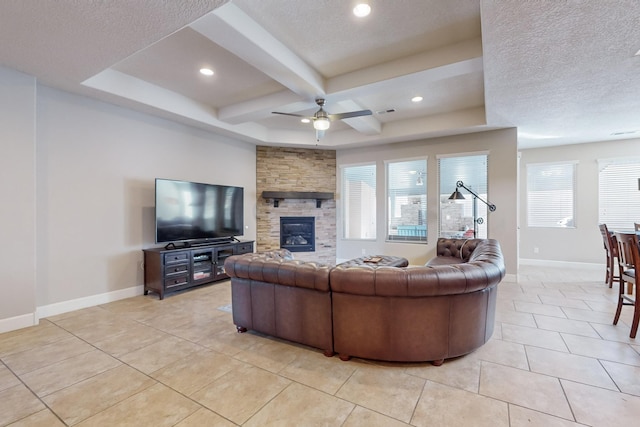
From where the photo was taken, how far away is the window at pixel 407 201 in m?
6.25

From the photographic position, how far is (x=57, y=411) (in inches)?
74.8

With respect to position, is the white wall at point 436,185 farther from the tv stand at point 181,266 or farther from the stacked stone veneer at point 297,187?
the tv stand at point 181,266

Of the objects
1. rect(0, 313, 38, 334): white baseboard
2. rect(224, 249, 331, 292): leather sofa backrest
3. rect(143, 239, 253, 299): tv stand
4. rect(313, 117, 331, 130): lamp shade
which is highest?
rect(313, 117, 331, 130): lamp shade

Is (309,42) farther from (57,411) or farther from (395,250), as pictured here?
(395,250)

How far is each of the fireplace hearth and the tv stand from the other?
70.9 inches

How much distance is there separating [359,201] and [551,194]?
4.37 metres

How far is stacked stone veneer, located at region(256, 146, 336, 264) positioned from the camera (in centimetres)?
666

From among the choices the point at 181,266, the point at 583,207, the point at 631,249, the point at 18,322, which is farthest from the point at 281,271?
the point at 583,207

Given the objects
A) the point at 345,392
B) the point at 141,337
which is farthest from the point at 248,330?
the point at 345,392

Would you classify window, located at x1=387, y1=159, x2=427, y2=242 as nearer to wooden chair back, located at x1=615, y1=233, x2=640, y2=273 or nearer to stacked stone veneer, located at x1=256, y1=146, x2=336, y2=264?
stacked stone veneer, located at x1=256, y1=146, x2=336, y2=264

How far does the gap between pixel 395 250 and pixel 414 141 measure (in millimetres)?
2419

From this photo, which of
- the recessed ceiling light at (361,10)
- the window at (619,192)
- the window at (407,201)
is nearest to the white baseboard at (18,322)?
the recessed ceiling light at (361,10)

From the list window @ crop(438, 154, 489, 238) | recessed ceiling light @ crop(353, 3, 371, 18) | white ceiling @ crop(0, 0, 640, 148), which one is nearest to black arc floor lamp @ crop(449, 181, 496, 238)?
window @ crop(438, 154, 489, 238)

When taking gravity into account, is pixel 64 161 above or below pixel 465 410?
above
